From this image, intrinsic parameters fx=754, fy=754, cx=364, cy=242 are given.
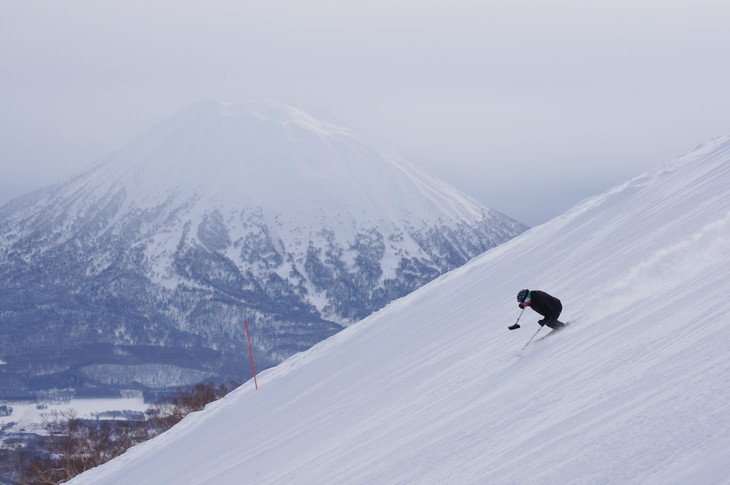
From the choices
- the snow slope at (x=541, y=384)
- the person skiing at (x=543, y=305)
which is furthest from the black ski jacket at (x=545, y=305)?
the snow slope at (x=541, y=384)

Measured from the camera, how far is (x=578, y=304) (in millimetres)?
16312

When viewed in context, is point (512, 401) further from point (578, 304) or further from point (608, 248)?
point (608, 248)

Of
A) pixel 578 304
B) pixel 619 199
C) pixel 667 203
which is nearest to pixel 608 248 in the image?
pixel 667 203

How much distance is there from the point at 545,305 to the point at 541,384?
2.94 meters

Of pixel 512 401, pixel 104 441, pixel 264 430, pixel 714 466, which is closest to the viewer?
pixel 714 466

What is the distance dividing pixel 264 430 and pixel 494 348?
27.0 feet

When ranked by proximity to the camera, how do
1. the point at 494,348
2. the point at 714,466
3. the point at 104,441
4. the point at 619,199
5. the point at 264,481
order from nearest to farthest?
the point at 714,466, the point at 264,481, the point at 494,348, the point at 619,199, the point at 104,441

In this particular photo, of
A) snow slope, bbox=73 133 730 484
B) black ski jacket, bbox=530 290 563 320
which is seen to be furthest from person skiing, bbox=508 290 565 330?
snow slope, bbox=73 133 730 484

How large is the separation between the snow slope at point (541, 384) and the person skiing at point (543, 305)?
14.3 inches

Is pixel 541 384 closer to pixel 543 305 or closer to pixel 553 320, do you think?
pixel 543 305

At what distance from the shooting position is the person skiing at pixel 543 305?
13.7m

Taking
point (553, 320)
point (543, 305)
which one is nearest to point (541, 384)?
point (543, 305)

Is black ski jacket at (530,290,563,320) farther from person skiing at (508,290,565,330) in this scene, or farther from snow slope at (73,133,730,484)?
snow slope at (73,133,730,484)

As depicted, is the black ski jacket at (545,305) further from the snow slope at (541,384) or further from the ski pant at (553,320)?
the snow slope at (541,384)
